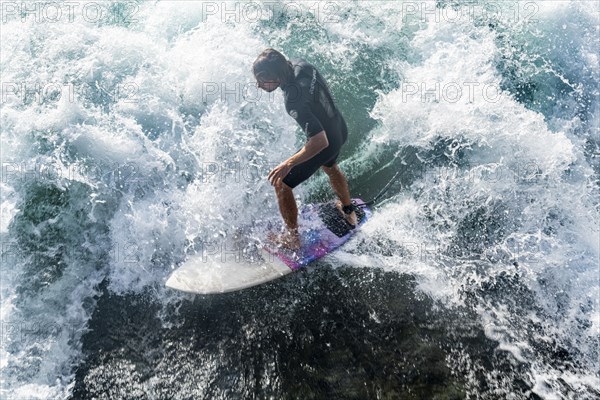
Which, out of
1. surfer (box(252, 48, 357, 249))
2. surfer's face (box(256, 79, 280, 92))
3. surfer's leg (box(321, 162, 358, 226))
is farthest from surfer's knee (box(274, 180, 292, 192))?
surfer's face (box(256, 79, 280, 92))

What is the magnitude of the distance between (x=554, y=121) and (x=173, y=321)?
5.91 m

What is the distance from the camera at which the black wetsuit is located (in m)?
3.85

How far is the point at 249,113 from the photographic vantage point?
604 centimetres

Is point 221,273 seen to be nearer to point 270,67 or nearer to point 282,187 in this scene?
point 282,187

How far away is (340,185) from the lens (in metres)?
4.96

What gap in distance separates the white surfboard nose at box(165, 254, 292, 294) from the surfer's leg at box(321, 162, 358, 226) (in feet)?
3.32

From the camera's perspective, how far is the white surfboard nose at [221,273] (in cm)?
446

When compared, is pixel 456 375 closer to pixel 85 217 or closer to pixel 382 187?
pixel 382 187

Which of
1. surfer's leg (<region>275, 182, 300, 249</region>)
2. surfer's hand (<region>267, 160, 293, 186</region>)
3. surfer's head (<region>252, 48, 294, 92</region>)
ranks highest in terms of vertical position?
surfer's head (<region>252, 48, 294, 92</region>)

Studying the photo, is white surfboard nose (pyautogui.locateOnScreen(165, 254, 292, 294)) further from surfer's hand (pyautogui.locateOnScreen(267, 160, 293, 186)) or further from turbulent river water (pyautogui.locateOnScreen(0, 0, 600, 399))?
surfer's hand (pyautogui.locateOnScreen(267, 160, 293, 186))

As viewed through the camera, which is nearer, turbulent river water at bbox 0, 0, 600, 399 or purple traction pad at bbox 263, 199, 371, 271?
turbulent river water at bbox 0, 0, 600, 399

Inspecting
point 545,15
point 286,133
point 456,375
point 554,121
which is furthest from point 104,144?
point 545,15

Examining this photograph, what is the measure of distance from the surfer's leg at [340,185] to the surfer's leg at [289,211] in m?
0.56

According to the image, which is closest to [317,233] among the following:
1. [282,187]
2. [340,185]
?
[340,185]
